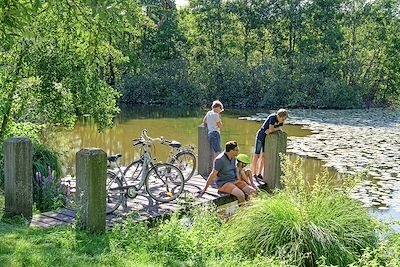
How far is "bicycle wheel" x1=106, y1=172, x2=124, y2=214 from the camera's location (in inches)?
257

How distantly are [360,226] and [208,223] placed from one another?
5.75ft

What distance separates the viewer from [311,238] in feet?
17.8

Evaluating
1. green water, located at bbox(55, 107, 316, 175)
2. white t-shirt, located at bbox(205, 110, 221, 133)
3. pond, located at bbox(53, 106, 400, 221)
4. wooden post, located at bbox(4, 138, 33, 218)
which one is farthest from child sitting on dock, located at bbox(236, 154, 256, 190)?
green water, located at bbox(55, 107, 316, 175)

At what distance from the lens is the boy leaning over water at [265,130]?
867 centimetres

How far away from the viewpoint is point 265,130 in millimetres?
8906

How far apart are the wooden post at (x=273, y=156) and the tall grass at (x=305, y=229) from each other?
2505 millimetres

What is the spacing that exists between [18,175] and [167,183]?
2.39 meters

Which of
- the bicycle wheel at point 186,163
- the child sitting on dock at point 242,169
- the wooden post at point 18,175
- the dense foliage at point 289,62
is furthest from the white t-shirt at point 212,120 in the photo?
the dense foliage at point 289,62

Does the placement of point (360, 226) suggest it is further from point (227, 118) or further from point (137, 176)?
point (227, 118)

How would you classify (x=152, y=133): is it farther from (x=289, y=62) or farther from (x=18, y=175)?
(x=289, y=62)

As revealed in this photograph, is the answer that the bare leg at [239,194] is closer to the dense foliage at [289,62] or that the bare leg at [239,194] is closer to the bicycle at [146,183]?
the bicycle at [146,183]

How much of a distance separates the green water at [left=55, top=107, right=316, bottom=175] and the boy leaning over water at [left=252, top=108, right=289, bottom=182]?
4.19 meters

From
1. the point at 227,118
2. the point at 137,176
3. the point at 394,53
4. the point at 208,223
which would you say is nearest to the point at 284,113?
the point at 137,176

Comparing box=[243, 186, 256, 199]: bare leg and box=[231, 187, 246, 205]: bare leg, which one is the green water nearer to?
box=[243, 186, 256, 199]: bare leg
